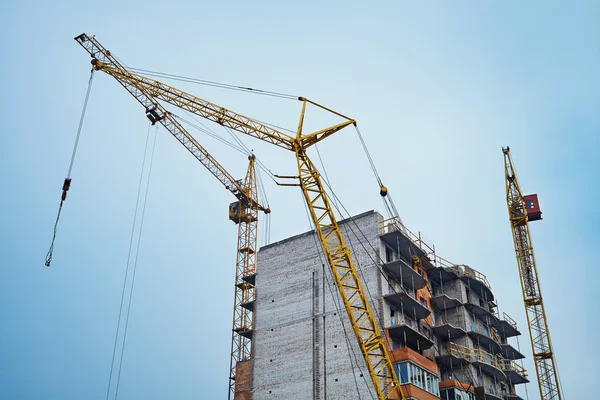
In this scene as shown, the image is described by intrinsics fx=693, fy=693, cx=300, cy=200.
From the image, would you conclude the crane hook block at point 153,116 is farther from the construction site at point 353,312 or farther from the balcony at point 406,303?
the balcony at point 406,303

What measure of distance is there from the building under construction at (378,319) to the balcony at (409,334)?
10 cm

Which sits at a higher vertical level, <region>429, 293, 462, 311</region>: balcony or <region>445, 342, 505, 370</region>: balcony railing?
<region>429, 293, 462, 311</region>: balcony

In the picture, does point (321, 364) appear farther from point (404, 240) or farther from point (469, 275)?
point (469, 275)

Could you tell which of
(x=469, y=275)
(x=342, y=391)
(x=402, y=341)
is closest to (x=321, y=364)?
(x=342, y=391)

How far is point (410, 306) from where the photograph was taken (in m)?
63.2

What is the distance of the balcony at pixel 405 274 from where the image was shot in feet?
205

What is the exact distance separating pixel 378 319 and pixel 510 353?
94.3ft

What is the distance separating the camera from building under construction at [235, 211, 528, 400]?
59969 millimetres

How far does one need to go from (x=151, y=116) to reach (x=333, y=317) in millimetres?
30642

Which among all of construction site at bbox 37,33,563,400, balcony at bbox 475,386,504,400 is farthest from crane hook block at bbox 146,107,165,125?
balcony at bbox 475,386,504,400

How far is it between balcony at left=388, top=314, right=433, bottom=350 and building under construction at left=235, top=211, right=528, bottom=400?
10 cm

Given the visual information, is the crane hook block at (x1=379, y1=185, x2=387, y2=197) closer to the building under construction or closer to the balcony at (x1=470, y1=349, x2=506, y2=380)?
the building under construction

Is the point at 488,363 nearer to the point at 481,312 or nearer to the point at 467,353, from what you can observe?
the point at 467,353

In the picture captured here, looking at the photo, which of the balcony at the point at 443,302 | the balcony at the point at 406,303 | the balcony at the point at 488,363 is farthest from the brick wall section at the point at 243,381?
the balcony at the point at 488,363
